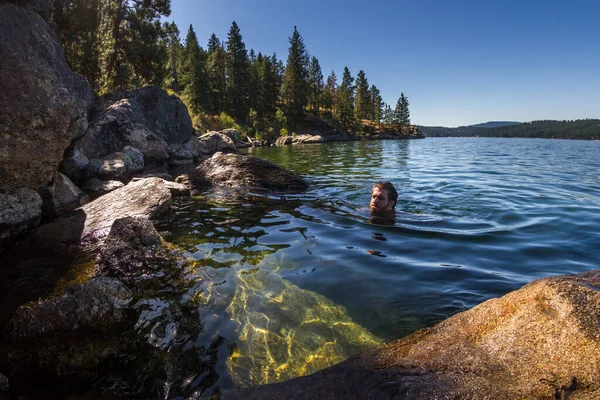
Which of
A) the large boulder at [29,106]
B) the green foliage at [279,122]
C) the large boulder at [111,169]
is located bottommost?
the large boulder at [111,169]

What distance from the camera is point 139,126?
16688mm

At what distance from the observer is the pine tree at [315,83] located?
81.2 metres

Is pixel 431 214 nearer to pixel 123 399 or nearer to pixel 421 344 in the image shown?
pixel 421 344

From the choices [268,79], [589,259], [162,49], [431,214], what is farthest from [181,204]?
[268,79]

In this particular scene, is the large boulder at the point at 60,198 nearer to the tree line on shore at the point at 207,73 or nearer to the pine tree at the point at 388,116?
the tree line on shore at the point at 207,73

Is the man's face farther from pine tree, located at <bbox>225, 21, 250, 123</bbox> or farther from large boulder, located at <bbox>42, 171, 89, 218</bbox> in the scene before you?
pine tree, located at <bbox>225, 21, 250, 123</bbox>

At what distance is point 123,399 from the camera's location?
97.4 inches

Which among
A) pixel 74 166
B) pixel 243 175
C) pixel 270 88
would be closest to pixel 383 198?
pixel 243 175

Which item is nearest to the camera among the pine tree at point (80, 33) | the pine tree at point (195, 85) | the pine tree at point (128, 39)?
the pine tree at point (80, 33)

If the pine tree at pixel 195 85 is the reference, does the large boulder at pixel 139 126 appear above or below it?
below

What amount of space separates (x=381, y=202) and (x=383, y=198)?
122 mm

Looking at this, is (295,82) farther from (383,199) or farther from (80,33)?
(383,199)

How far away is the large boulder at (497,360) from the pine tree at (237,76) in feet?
199

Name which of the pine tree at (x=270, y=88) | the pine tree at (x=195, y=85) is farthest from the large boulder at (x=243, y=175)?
the pine tree at (x=270, y=88)
